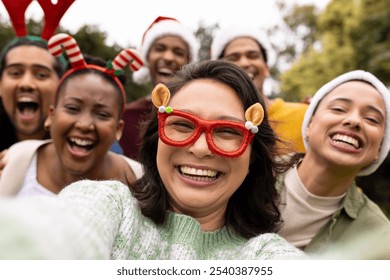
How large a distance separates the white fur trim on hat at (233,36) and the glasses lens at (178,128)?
290 centimetres

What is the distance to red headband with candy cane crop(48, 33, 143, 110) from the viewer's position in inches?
131

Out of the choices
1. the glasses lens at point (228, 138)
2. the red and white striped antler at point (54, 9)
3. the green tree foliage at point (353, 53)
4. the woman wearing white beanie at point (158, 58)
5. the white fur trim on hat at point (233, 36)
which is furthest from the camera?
the green tree foliage at point (353, 53)

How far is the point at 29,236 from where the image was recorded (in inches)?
39.5

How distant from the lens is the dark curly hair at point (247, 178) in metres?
2.14

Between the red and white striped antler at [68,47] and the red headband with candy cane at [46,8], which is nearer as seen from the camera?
the red and white striped antler at [68,47]

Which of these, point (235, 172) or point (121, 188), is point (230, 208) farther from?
point (121, 188)

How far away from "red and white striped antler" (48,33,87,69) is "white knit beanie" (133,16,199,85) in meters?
1.66

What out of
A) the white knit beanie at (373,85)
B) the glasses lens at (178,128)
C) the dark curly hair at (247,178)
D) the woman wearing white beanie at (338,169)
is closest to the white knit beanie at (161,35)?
the white knit beanie at (373,85)

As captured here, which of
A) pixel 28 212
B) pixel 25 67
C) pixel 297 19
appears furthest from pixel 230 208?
pixel 297 19

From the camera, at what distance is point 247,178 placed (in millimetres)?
2404

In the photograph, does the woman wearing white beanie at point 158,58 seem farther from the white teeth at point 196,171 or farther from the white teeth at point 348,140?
the white teeth at point 196,171

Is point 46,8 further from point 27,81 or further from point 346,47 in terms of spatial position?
point 346,47
